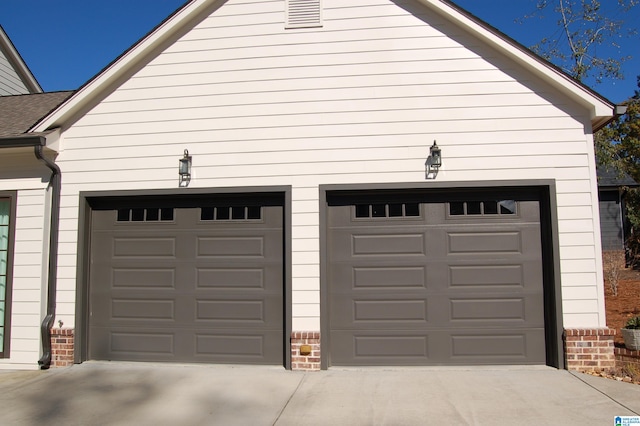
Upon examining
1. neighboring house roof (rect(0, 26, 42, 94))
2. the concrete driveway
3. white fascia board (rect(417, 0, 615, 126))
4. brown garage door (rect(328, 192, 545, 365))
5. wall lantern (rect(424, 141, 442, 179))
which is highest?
neighboring house roof (rect(0, 26, 42, 94))

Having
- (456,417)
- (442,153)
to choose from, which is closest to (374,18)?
(442,153)

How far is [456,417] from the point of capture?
4457 mm

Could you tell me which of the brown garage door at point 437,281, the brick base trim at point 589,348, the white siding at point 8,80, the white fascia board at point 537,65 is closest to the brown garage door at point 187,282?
the brown garage door at point 437,281

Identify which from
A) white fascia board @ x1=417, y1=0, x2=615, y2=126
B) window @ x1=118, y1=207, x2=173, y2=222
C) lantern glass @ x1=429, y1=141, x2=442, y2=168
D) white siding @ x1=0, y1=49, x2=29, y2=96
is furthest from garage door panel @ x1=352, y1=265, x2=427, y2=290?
white siding @ x1=0, y1=49, x2=29, y2=96

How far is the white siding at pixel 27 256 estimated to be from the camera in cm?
664

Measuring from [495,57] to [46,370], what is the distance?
765 cm

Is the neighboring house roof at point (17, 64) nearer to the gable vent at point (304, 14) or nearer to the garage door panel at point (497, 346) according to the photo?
the gable vent at point (304, 14)

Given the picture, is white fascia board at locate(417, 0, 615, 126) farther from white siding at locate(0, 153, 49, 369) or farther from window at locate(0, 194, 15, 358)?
window at locate(0, 194, 15, 358)

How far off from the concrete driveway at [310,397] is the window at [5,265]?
0.61m

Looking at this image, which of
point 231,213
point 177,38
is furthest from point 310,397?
point 177,38

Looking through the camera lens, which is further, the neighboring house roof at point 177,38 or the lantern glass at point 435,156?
the lantern glass at point 435,156

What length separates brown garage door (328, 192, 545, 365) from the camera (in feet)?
20.5

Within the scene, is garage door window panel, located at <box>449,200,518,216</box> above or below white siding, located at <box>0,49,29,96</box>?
below

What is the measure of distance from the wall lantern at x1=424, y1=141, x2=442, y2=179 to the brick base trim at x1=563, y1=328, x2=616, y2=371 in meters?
2.67
